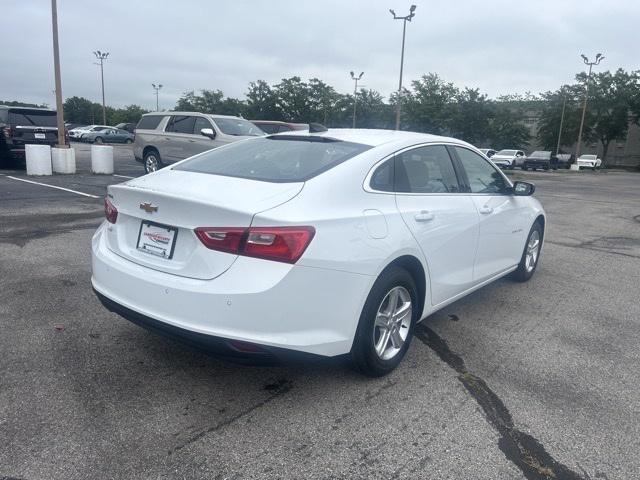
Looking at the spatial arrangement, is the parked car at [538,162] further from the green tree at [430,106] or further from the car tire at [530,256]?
the car tire at [530,256]

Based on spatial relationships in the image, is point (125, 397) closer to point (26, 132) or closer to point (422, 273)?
point (422, 273)

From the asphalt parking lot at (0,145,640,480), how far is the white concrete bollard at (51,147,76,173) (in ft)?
35.3

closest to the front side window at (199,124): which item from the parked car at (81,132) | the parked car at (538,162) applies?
the parked car at (538,162)

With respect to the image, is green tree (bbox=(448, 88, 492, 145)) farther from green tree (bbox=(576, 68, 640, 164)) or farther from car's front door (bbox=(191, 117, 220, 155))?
car's front door (bbox=(191, 117, 220, 155))

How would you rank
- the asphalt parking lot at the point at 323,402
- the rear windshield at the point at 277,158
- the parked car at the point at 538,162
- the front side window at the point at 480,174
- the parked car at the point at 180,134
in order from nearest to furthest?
1. the asphalt parking lot at the point at 323,402
2. the rear windshield at the point at 277,158
3. the front side window at the point at 480,174
4. the parked car at the point at 180,134
5. the parked car at the point at 538,162

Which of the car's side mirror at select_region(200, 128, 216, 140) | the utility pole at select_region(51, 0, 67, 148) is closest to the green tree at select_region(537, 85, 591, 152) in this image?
the car's side mirror at select_region(200, 128, 216, 140)

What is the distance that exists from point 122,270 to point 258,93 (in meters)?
57.4

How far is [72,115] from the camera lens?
289 ft

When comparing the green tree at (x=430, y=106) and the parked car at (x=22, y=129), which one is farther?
A: the green tree at (x=430, y=106)

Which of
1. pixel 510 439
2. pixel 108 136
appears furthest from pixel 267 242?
pixel 108 136

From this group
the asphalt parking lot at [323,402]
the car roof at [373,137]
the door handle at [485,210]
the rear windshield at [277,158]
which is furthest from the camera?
the door handle at [485,210]

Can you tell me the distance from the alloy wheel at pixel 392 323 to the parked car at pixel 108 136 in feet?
148

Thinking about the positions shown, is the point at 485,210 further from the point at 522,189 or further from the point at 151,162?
the point at 151,162

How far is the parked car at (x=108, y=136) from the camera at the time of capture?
4409 cm
